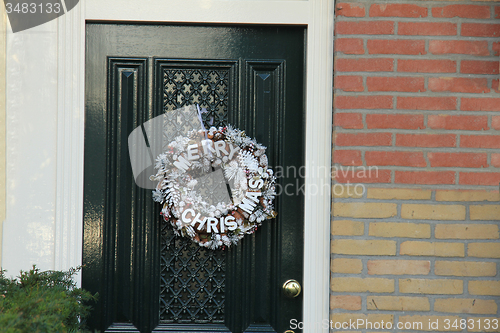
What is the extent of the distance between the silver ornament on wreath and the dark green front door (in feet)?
0.33

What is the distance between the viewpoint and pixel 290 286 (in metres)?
2.08

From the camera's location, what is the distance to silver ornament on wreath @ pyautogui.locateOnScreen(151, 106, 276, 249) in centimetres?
200

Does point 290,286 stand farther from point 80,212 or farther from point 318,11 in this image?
point 318,11

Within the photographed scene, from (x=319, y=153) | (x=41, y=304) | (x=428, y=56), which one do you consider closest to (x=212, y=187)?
(x=319, y=153)

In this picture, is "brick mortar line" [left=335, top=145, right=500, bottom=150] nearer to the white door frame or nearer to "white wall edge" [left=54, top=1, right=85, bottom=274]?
the white door frame

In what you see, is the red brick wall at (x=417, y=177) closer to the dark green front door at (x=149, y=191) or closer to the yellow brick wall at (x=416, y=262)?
the yellow brick wall at (x=416, y=262)

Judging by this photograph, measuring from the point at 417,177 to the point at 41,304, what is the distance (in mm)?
1743

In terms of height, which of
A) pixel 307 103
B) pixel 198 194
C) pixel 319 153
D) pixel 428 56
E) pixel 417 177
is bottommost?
pixel 198 194

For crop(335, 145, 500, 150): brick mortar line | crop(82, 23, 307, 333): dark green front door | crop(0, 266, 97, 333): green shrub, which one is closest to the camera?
crop(0, 266, 97, 333): green shrub

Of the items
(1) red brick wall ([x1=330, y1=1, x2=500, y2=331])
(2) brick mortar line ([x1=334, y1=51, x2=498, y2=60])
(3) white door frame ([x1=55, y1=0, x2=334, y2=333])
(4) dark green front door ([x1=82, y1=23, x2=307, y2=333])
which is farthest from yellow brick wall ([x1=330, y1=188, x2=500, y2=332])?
(2) brick mortar line ([x1=334, y1=51, x2=498, y2=60])

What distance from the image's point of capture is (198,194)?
2.04 metres

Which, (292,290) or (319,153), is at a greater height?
(319,153)

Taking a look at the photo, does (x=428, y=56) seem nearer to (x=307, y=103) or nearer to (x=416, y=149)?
(x=416, y=149)

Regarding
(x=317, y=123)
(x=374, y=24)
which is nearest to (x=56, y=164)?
(x=317, y=123)
